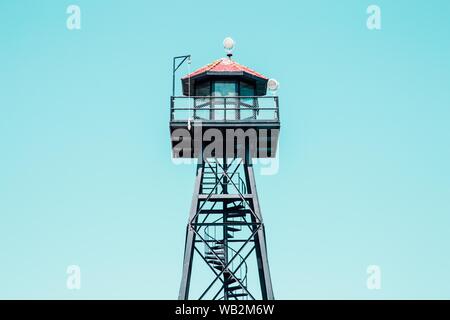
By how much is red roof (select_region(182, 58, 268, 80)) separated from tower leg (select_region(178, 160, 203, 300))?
4.15 meters

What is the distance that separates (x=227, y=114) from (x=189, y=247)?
214 inches

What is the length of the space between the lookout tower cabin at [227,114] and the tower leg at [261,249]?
124 centimetres

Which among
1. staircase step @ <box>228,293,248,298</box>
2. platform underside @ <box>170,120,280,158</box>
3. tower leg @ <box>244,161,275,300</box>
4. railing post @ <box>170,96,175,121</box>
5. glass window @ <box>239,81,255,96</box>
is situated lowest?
staircase step @ <box>228,293,248,298</box>

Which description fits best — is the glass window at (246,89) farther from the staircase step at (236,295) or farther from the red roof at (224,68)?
the staircase step at (236,295)

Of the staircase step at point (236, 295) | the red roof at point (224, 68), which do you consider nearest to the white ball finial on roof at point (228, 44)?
the red roof at point (224, 68)

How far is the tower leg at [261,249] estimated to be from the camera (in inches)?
1268

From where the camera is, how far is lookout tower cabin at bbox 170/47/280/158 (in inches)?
1304

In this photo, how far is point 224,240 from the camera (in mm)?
34000

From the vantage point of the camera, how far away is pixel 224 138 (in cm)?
Result: 3356

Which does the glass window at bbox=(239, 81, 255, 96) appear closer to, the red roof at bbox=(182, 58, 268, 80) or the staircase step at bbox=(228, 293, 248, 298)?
the red roof at bbox=(182, 58, 268, 80)

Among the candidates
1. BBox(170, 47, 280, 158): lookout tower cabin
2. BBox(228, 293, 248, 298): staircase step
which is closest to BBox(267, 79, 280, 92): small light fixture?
BBox(170, 47, 280, 158): lookout tower cabin
